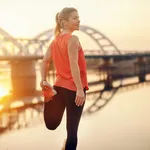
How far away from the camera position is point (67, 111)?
488cm

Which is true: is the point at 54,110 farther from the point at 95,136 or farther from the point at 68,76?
the point at 95,136

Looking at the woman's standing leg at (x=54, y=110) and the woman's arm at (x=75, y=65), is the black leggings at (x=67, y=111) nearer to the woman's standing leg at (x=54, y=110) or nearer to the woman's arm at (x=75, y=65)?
the woman's standing leg at (x=54, y=110)

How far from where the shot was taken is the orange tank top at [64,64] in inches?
189

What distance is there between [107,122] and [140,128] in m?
1.61

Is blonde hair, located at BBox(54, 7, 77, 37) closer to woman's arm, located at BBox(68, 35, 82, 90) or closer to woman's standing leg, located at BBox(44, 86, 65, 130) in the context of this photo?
woman's arm, located at BBox(68, 35, 82, 90)

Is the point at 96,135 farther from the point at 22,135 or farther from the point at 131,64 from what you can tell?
the point at 131,64

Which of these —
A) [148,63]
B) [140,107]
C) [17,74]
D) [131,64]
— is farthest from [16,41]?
[148,63]

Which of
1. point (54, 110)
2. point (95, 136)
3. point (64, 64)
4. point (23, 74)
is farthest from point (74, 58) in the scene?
point (23, 74)

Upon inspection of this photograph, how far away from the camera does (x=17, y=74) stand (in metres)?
37.9

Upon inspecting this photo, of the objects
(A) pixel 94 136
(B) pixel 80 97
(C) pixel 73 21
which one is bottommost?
(A) pixel 94 136

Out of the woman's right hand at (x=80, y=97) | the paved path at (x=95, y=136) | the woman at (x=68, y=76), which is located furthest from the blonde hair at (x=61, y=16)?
the paved path at (x=95, y=136)

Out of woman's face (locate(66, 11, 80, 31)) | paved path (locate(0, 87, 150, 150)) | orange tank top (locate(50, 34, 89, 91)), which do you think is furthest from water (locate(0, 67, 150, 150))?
woman's face (locate(66, 11, 80, 31))

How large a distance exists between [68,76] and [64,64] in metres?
0.14

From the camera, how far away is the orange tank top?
481 cm
